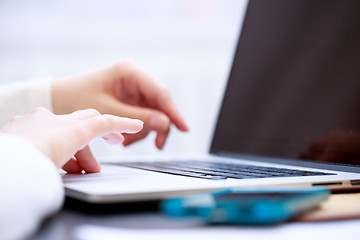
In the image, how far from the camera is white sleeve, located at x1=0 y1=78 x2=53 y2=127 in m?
0.82

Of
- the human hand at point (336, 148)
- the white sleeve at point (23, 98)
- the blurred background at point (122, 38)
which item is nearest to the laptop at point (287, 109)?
the human hand at point (336, 148)

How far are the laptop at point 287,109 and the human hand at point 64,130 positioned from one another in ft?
0.11

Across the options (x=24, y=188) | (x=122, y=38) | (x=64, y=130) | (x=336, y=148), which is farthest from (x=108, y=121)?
(x=122, y=38)

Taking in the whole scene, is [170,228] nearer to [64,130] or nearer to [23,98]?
[64,130]

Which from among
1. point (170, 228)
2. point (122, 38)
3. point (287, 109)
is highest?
point (122, 38)

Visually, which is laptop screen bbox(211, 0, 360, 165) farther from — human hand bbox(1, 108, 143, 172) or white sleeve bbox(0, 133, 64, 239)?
white sleeve bbox(0, 133, 64, 239)

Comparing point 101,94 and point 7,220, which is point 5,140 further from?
point 101,94

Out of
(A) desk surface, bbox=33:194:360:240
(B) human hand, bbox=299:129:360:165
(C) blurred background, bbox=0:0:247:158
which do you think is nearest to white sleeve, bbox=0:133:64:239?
(A) desk surface, bbox=33:194:360:240

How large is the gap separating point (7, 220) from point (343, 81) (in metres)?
0.50

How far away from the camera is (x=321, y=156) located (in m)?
0.66

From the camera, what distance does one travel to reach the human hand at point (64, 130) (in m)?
0.40

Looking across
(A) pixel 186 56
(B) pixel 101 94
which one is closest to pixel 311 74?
(B) pixel 101 94

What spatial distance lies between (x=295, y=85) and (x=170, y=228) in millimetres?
475

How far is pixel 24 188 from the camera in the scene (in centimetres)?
32
